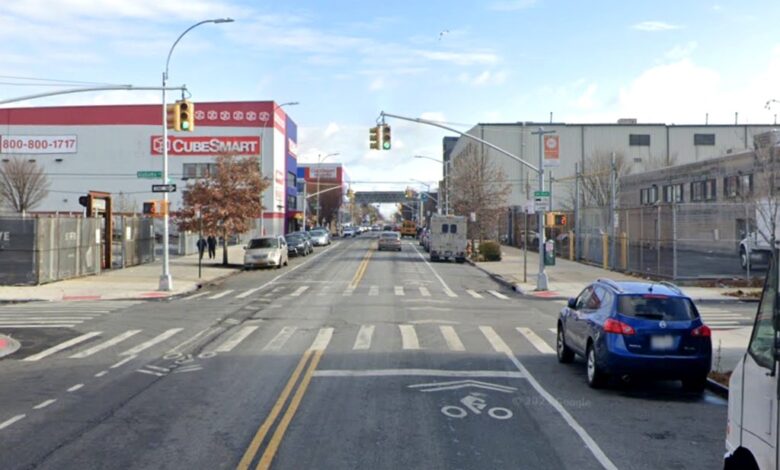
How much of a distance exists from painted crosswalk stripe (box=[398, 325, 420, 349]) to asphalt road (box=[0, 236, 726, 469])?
4 cm

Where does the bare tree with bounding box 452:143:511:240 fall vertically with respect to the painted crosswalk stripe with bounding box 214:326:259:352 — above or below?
above

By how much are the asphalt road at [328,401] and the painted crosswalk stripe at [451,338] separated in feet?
0.24

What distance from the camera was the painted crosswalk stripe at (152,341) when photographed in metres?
15.3

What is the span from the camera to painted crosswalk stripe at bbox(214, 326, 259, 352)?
1573 cm

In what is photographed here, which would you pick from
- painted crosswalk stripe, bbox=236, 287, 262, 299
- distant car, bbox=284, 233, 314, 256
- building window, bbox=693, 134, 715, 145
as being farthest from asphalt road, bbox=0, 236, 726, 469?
building window, bbox=693, 134, 715, 145

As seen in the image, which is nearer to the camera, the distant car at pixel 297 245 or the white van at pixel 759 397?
the white van at pixel 759 397

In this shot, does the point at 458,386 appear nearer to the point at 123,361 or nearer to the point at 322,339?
the point at 322,339

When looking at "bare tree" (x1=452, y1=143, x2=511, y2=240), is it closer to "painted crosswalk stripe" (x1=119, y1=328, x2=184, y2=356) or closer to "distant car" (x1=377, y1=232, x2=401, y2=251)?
"distant car" (x1=377, y1=232, x2=401, y2=251)

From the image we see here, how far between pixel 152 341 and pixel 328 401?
24.1 feet

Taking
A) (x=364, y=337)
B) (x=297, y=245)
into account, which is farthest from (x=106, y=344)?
(x=297, y=245)

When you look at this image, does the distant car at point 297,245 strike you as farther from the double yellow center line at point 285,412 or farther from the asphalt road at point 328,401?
the double yellow center line at point 285,412

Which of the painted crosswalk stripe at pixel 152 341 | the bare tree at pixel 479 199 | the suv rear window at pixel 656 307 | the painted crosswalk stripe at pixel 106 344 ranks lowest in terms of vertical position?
the painted crosswalk stripe at pixel 106 344

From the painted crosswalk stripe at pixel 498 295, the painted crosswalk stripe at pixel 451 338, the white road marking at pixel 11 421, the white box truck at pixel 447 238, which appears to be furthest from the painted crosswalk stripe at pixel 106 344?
the white box truck at pixel 447 238

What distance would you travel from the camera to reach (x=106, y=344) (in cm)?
1644
